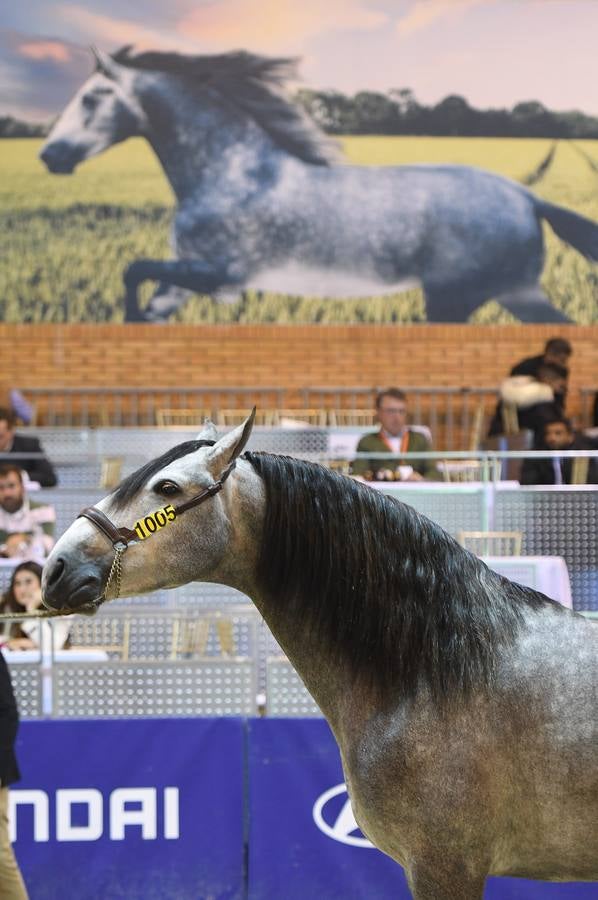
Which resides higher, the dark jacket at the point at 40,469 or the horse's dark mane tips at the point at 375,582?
the horse's dark mane tips at the point at 375,582

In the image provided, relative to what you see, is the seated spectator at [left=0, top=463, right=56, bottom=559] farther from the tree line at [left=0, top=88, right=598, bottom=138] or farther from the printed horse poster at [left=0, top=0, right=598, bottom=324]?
the tree line at [left=0, top=88, right=598, bottom=138]

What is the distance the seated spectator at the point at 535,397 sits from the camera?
11781mm

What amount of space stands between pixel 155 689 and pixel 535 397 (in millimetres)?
6760

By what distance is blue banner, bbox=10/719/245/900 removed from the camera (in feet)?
19.3

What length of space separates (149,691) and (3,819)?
133 centimetres

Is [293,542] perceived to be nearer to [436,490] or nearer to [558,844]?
[558,844]

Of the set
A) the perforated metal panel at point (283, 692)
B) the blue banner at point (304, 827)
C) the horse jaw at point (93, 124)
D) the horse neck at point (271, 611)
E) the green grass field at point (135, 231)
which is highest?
the horse jaw at point (93, 124)

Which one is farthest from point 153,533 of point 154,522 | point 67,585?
point 67,585

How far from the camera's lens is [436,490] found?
27.0ft

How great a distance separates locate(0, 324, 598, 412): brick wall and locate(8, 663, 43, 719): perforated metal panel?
8.56 meters

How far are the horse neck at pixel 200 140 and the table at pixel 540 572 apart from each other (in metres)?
8.25

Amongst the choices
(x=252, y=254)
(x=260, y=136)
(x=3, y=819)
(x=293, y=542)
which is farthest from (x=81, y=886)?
(x=260, y=136)

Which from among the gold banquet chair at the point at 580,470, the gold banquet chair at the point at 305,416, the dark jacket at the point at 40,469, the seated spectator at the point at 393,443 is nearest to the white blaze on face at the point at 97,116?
the gold banquet chair at the point at 305,416

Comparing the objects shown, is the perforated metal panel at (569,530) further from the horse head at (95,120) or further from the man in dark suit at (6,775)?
the horse head at (95,120)
